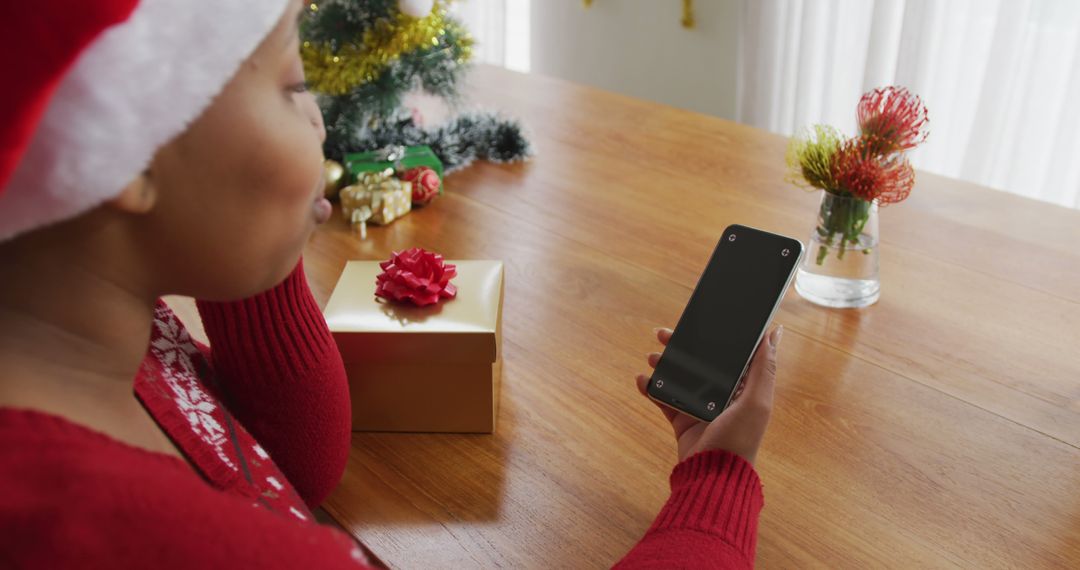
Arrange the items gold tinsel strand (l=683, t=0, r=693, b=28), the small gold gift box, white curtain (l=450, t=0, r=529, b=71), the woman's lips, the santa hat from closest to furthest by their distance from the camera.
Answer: the santa hat < the woman's lips < the small gold gift box < gold tinsel strand (l=683, t=0, r=693, b=28) < white curtain (l=450, t=0, r=529, b=71)

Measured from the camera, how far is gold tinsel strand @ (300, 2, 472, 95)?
117 cm

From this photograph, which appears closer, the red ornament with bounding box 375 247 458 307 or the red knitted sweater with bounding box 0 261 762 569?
the red knitted sweater with bounding box 0 261 762 569

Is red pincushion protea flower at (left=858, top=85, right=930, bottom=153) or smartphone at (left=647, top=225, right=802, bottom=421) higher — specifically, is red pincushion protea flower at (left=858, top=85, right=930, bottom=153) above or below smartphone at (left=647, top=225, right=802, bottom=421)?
above

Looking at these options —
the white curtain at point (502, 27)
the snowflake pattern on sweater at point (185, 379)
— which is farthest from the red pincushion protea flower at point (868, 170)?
the white curtain at point (502, 27)

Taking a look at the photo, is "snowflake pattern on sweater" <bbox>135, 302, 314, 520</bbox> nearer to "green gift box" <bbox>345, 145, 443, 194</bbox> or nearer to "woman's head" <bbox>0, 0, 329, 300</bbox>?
"woman's head" <bbox>0, 0, 329, 300</bbox>

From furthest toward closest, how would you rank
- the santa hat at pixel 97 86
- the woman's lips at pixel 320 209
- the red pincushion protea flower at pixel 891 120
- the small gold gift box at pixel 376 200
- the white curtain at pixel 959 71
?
the white curtain at pixel 959 71 → the small gold gift box at pixel 376 200 → the red pincushion protea flower at pixel 891 120 → the woman's lips at pixel 320 209 → the santa hat at pixel 97 86

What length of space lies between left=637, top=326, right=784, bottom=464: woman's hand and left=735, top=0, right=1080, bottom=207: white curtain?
1472mm

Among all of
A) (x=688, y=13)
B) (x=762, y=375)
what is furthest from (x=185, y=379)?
(x=688, y=13)

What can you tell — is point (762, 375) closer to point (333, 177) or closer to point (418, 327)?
point (418, 327)

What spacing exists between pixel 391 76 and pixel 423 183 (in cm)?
17

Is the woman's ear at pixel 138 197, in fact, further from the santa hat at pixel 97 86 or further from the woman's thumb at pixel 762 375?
the woman's thumb at pixel 762 375

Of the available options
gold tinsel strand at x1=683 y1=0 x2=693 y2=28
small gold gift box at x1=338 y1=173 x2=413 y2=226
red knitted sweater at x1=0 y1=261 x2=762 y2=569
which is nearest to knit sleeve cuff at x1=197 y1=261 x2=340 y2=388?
red knitted sweater at x1=0 y1=261 x2=762 y2=569

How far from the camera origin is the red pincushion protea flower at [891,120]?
852mm

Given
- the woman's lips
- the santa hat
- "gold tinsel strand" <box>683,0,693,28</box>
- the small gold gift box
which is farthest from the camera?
"gold tinsel strand" <box>683,0,693,28</box>
